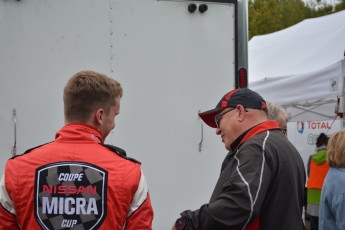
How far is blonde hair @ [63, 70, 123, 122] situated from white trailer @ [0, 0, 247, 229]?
151cm

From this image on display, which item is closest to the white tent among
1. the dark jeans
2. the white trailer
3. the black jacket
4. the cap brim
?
the dark jeans

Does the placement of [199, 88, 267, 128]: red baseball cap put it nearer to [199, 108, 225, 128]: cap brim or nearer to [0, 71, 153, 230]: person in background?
[199, 108, 225, 128]: cap brim

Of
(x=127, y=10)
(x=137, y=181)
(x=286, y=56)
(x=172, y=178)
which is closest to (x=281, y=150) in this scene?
(x=137, y=181)

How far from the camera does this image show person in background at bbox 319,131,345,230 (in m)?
4.30

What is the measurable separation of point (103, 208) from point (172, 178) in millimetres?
1938

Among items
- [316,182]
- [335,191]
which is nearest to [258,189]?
[335,191]

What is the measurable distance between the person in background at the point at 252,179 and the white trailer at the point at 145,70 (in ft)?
3.66

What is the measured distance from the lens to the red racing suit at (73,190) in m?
2.12

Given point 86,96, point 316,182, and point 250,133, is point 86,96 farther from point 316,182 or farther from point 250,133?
point 316,182

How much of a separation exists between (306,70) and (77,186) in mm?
6234

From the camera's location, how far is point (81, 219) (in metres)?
2.11

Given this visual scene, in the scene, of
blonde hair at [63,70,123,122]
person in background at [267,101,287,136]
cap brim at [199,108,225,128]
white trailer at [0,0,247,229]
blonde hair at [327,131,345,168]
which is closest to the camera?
blonde hair at [63,70,123,122]

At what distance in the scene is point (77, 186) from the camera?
2.12m

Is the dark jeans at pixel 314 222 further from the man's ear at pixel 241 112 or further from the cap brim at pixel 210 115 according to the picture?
the man's ear at pixel 241 112
